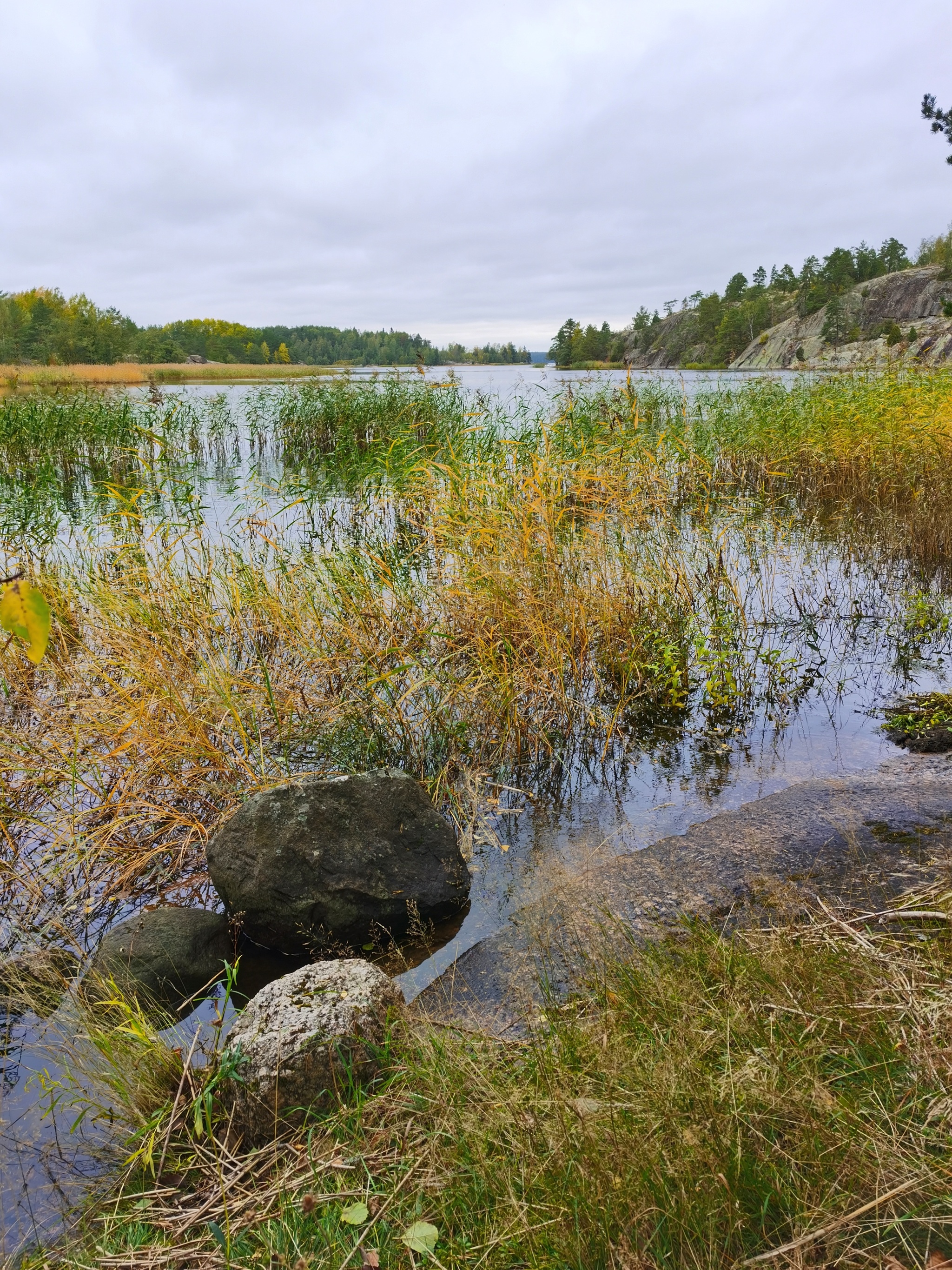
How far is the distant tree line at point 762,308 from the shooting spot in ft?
234

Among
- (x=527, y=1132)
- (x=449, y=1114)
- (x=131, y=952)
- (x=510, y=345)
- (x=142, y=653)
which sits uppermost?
(x=510, y=345)

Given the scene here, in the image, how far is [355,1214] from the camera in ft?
6.26

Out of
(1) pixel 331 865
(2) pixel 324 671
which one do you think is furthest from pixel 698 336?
(1) pixel 331 865

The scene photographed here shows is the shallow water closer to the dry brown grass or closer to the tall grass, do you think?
the dry brown grass

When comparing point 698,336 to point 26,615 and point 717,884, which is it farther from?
point 26,615

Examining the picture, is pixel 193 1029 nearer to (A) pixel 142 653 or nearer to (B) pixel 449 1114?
(B) pixel 449 1114

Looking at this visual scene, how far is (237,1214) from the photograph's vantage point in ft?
6.81

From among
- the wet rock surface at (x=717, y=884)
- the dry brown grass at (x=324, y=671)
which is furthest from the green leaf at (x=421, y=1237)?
the dry brown grass at (x=324, y=671)

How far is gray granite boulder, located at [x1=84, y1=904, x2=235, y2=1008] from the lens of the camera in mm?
3148

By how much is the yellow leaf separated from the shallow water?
7.31 ft

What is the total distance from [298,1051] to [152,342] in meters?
66.4

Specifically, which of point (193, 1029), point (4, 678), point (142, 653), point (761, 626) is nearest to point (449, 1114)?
point (193, 1029)

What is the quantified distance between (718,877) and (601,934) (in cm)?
75

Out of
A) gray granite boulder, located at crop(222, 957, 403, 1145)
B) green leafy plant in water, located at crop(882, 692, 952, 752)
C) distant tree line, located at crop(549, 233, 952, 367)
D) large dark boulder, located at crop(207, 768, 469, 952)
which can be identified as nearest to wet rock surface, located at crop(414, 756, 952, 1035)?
gray granite boulder, located at crop(222, 957, 403, 1145)
